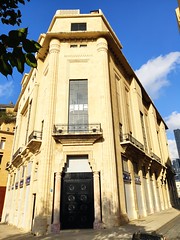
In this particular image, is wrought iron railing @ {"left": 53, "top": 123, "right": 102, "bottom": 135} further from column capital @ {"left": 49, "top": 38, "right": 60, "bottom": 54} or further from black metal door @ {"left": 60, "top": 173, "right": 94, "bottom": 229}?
column capital @ {"left": 49, "top": 38, "right": 60, "bottom": 54}

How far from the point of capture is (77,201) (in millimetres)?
13875

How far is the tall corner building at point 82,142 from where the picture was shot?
1362 centimetres

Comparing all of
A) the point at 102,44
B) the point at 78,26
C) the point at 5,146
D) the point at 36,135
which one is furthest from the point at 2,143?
the point at 102,44

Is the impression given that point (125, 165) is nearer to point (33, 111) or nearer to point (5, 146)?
point (33, 111)

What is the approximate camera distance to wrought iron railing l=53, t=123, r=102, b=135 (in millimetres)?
15711

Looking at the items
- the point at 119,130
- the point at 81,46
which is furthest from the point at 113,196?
the point at 81,46

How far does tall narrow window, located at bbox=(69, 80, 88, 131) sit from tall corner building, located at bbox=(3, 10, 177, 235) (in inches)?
3.3

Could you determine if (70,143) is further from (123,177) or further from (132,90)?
(132,90)

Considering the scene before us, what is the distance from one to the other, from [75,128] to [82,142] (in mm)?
1541

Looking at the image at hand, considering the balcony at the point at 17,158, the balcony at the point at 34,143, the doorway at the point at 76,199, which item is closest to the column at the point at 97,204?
the doorway at the point at 76,199

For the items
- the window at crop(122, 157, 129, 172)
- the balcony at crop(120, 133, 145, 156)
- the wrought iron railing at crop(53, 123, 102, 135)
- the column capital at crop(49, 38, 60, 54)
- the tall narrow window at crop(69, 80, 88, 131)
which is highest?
the column capital at crop(49, 38, 60, 54)

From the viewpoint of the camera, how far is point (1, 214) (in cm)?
2730

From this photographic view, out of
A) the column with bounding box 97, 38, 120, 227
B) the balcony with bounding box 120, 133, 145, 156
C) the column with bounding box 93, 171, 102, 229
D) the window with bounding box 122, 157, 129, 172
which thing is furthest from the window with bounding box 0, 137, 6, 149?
the column with bounding box 93, 171, 102, 229

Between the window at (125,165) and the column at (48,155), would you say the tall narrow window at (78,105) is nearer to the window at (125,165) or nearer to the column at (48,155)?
the column at (48,155)
